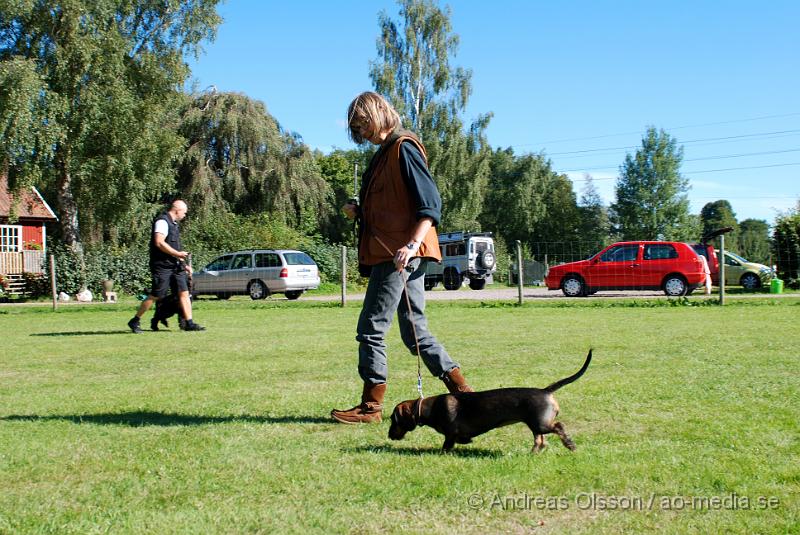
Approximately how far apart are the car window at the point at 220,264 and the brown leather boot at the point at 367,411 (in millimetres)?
22142

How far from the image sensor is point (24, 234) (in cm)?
3616

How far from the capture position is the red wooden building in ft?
104

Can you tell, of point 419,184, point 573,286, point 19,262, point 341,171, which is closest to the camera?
point 419,184

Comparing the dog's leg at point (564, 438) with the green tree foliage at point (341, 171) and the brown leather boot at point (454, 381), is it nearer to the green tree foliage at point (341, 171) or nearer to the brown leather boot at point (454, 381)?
the brown leather boot at point (454, 381)

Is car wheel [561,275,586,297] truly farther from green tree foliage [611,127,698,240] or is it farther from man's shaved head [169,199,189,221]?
green tree foliage [611,127,698,240]

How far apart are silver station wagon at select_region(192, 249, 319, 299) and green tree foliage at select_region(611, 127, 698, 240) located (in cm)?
4490

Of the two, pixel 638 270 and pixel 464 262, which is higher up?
pixel 464 262

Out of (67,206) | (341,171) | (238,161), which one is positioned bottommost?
(67,206)

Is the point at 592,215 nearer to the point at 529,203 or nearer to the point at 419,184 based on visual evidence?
the point at 529,203

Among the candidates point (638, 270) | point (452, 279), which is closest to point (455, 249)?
point (452, 279)

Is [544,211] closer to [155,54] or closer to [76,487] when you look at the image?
[155,54]

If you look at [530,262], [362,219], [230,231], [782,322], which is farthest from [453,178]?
[362,219]

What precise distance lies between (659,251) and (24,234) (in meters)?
28.7

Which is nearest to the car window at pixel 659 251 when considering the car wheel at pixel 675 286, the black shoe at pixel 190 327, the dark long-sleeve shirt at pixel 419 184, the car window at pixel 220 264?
the car wheel at pixel 675 286
